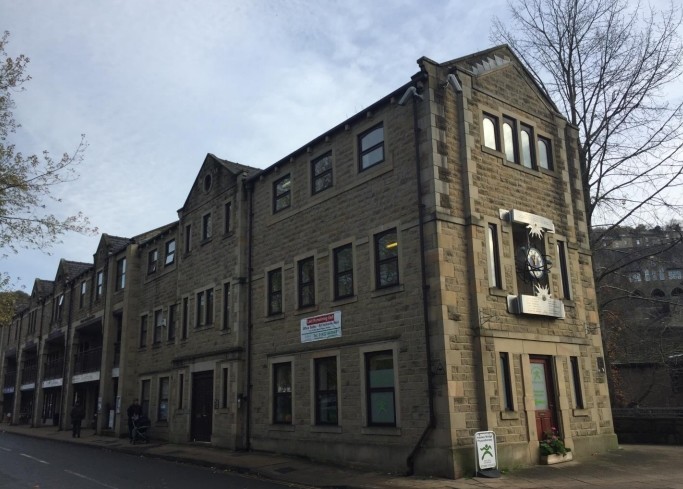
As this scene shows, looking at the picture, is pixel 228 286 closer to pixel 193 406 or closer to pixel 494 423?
pixel 193 406

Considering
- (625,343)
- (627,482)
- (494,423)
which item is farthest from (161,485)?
(625,343)

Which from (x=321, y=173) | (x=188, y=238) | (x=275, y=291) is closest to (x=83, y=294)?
(x=188, y=238)

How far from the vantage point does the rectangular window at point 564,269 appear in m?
16.8

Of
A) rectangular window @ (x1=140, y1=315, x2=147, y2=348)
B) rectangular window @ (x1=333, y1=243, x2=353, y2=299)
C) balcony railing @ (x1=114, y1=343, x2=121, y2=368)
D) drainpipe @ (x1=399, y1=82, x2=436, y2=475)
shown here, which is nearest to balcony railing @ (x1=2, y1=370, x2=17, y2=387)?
balcony railing @ (x1=114, y1=343, x2=121, y2=368)

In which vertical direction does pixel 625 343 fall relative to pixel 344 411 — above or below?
above

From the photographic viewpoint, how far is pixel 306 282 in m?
17.9

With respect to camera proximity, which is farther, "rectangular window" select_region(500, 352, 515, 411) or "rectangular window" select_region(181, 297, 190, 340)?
"rectangular window" select_region(181, 297, 190, 340)

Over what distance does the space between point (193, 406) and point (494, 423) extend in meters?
12.9

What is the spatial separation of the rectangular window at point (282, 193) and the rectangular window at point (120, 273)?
567 inches

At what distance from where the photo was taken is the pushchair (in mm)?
24109

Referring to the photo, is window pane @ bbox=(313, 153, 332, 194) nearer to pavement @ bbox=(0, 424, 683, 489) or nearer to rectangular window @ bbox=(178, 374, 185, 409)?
pavement @ bbox=(0, 424, 683, 489)

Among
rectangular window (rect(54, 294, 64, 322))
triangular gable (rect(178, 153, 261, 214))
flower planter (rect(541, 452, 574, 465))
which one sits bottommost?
flower planter (rect(541, 452, 574, 465))

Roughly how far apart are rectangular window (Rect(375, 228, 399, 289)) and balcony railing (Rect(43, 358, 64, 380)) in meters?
29.2

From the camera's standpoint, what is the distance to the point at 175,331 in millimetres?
24828
